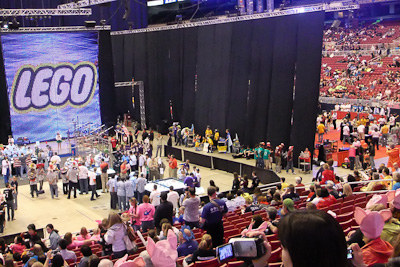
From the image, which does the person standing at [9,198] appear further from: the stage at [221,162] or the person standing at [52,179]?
the stage at [221,162]

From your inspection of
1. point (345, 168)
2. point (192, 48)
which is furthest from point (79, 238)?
point (192, 48)

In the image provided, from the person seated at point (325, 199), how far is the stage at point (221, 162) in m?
9.36

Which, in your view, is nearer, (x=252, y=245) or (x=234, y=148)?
(x=252, y=245)

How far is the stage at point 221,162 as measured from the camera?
18.8 meters

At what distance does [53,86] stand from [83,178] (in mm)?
9639

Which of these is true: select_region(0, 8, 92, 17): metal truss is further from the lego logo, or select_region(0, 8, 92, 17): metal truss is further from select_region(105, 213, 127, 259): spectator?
select_region(105, 213, 127, 259): spectator

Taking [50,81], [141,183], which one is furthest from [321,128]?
[50,81]

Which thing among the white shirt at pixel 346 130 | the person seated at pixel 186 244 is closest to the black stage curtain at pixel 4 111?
the white shirt at pixel 346 130

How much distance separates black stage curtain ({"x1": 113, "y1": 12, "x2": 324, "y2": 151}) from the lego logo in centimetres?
444

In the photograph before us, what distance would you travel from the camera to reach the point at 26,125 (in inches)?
991

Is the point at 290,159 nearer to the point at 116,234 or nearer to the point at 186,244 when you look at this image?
the point at 186,244

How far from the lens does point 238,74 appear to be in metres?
23.7

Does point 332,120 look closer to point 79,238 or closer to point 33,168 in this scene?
point 33,168

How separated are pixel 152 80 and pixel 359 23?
20944 millimetres
